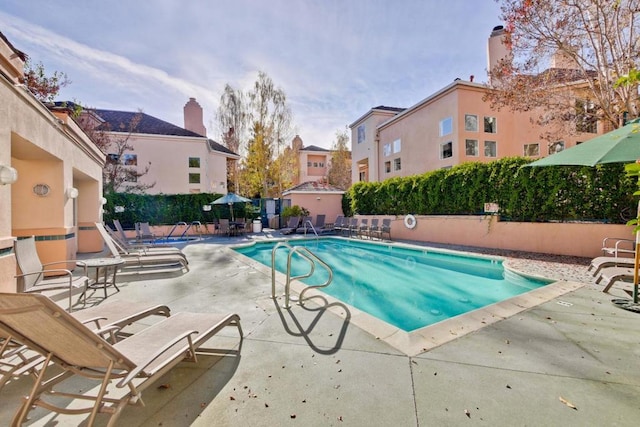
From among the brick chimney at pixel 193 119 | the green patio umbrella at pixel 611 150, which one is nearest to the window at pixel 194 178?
the brick chimney at pixel 193 119

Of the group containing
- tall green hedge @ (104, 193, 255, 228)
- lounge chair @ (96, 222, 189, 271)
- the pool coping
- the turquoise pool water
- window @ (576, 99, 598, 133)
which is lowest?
the turquoise pool water

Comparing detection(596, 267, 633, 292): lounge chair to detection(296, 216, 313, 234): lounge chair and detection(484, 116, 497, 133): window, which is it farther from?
detection(484, 116, 497, 133): window

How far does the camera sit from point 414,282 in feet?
25.9

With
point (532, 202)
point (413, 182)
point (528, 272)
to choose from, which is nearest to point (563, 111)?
point (532, 202)

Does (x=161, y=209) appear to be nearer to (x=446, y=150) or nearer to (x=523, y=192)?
(x=523, y=192)

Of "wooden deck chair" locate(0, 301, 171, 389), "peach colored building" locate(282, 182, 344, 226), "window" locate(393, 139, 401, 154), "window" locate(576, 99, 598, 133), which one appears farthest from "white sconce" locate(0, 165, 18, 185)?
"window" locate(393, 139, 401, 154)

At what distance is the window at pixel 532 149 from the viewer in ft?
61.2

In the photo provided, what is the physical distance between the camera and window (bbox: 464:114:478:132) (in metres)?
18.2

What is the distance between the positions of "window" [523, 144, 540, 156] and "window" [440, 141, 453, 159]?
491 cm

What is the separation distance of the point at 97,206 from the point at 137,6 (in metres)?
7.34

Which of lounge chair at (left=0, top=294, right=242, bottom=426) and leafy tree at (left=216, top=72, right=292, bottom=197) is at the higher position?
leafy tree at (left=216, top=72, right=292, bottom=197)

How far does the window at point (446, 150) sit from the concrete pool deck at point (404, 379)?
634 inches

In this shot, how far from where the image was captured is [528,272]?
691cm

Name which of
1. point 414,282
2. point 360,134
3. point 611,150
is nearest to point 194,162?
point 360,134
